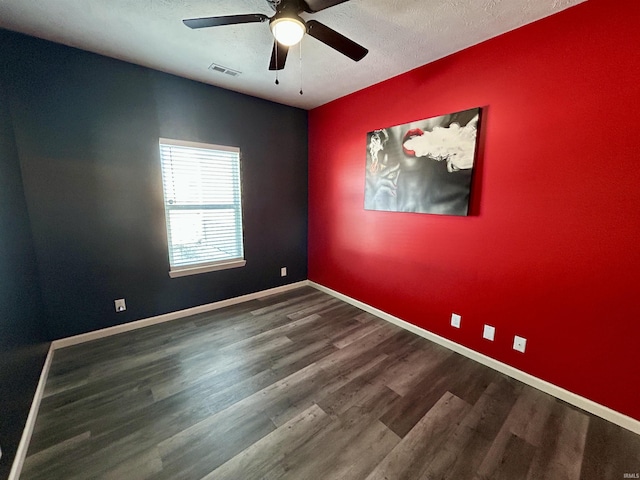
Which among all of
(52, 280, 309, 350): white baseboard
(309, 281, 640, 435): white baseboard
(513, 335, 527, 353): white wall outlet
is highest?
(513, 335, 527, 353): white wall outlet

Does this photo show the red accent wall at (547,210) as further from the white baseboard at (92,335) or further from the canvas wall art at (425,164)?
the white baseboard at (92,335)

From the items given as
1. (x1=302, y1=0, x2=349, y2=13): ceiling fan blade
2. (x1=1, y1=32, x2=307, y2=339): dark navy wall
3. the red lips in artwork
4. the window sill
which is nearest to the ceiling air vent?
(x1=1, y1=32, x2=307, y2=339): dark navy wall

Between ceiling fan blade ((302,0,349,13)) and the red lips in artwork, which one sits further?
the red lips in artwork

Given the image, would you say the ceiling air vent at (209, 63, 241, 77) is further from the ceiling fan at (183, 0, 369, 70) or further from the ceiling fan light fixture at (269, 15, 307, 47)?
the ceiling fan light fixture at (269, 15, 307, 47)

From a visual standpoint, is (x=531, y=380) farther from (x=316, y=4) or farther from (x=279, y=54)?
(x=279, y=54)

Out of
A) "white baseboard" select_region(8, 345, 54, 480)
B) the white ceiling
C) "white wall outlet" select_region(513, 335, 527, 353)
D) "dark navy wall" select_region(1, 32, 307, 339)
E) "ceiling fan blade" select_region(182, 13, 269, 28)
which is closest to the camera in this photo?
"white baseboard" select_region(8, 345, 54, 480)

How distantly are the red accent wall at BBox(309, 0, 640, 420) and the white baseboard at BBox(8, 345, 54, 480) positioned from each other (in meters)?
2.93

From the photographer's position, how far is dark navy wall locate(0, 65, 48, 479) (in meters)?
1.30

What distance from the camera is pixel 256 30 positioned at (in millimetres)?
1854

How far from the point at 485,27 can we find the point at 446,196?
124 centimetres

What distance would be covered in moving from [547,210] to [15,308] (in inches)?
145

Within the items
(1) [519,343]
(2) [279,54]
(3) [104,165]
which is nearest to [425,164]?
(2) [279,54]

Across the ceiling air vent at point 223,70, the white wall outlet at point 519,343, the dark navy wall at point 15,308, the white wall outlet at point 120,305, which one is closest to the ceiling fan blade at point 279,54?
the ceiling air vent at point 223,70

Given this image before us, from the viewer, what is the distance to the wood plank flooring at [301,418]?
4.28 ft
